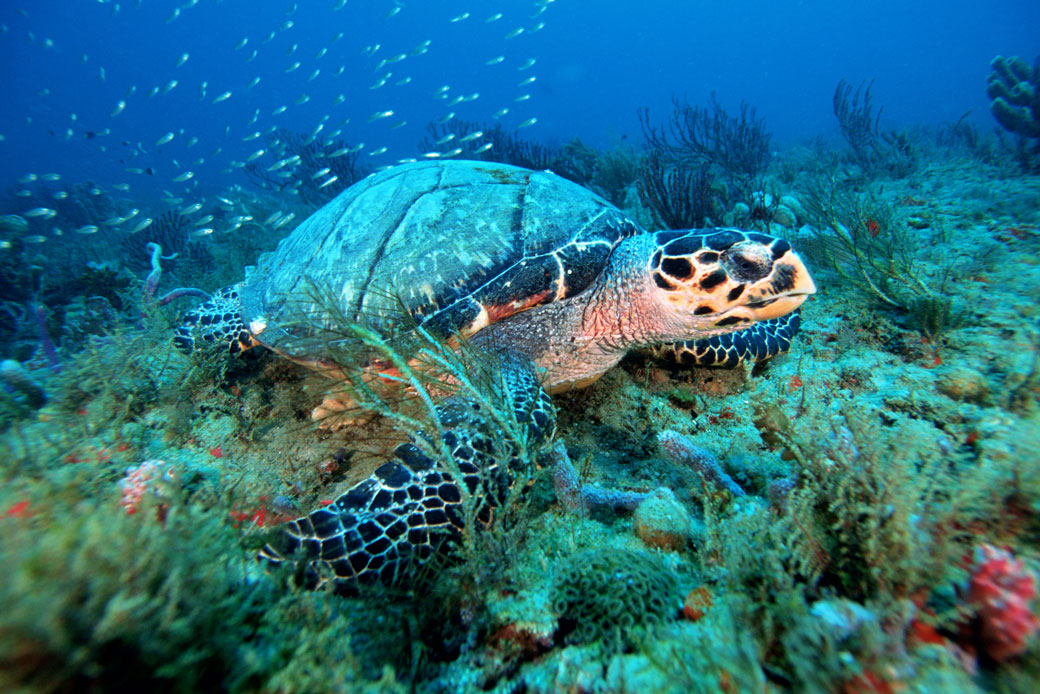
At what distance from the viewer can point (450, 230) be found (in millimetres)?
3158

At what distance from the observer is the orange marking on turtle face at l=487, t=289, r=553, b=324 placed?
292 cm

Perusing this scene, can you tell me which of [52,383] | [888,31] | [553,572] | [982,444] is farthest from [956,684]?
[888,31]

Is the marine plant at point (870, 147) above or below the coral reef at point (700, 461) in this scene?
above

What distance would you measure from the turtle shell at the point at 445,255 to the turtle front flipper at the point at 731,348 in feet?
3.12

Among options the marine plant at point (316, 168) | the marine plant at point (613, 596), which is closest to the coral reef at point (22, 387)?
the marine plant at point (613, 596)

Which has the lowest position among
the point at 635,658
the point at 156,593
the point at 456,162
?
the point at 635,658

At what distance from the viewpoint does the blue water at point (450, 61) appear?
220ft

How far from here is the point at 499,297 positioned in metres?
2.92

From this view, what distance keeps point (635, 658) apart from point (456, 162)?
165 inches

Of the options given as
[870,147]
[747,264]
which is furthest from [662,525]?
[870,147]

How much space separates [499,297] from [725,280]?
146cm

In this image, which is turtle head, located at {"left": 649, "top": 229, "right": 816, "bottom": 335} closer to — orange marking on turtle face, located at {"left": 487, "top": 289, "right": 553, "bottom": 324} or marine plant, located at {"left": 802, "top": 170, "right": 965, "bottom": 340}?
orange marking on turtle face, located at {"left": 487, "top": 289, "right": 553, "bottom": 324}

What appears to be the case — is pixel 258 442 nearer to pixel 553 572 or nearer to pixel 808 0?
pixel 553 572

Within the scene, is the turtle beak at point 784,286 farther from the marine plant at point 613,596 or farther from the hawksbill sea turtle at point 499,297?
the marine plant at point 613,596
